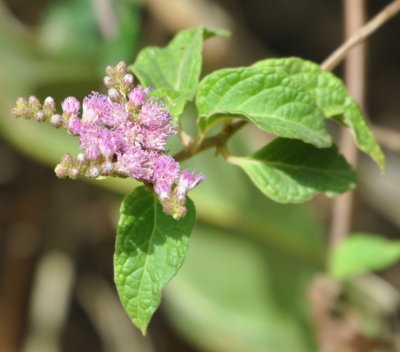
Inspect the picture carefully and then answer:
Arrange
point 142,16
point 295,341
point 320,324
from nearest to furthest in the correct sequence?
point 320,324 < point 295,341 < point 142,16

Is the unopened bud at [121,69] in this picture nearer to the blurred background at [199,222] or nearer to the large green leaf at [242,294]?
the blurred background at [199,222]

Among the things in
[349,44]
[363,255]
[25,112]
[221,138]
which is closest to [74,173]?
[25,112]

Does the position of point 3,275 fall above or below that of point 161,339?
above

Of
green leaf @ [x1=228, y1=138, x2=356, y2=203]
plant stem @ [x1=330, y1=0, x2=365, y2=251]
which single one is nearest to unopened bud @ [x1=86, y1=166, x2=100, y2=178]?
green leaf @ [x1=228, y1=138, x2=356, y2=203]

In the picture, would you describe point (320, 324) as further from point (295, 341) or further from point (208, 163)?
point (208, 163)

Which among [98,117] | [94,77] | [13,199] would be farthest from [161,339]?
[98,117]

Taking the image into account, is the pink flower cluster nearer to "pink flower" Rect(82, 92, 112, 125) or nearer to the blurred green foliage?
"pink flower" Rect(82, 92, 112, 125)
